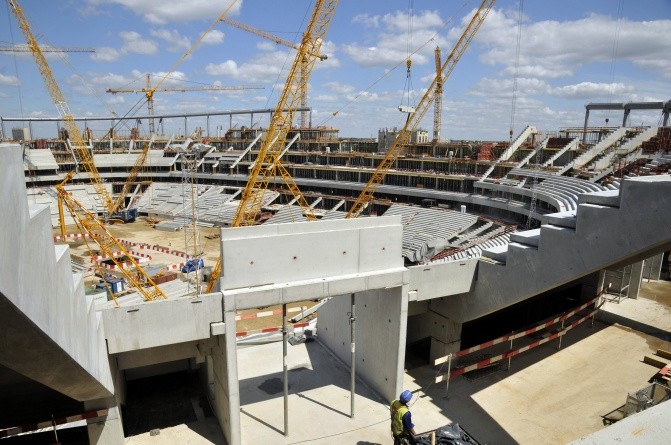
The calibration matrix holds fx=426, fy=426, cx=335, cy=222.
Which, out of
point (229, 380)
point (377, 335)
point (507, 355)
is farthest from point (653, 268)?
point (229, 380)

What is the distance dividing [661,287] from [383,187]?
103 ft

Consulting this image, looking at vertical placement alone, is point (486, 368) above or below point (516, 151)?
below

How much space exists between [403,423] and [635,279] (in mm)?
16203

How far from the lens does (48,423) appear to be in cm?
920

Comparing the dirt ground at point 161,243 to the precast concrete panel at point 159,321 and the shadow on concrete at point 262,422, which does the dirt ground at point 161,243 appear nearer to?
the shadow on concrete at point 262,422

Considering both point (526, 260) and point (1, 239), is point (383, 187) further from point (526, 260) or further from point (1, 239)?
point (1, 239)

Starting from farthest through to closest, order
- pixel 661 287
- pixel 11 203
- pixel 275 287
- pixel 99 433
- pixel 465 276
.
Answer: pixel 661 287 → pixel 465 276 → pixel 275 287 → pixel 99 433 → pixel 11 203

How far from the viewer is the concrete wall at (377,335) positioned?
38.4ft

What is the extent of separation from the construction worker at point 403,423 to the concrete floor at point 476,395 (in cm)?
281

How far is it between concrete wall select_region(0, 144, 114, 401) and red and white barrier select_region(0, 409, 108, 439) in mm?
3084

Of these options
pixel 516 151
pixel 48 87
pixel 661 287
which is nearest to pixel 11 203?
pixel 661 287

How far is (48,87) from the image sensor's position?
5178 centimetres

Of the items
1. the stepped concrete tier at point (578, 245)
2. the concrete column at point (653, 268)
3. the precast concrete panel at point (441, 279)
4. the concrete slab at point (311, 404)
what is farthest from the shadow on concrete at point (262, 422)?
the concrete column at point (653, 268)

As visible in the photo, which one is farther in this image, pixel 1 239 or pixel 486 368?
pixel 486 368
